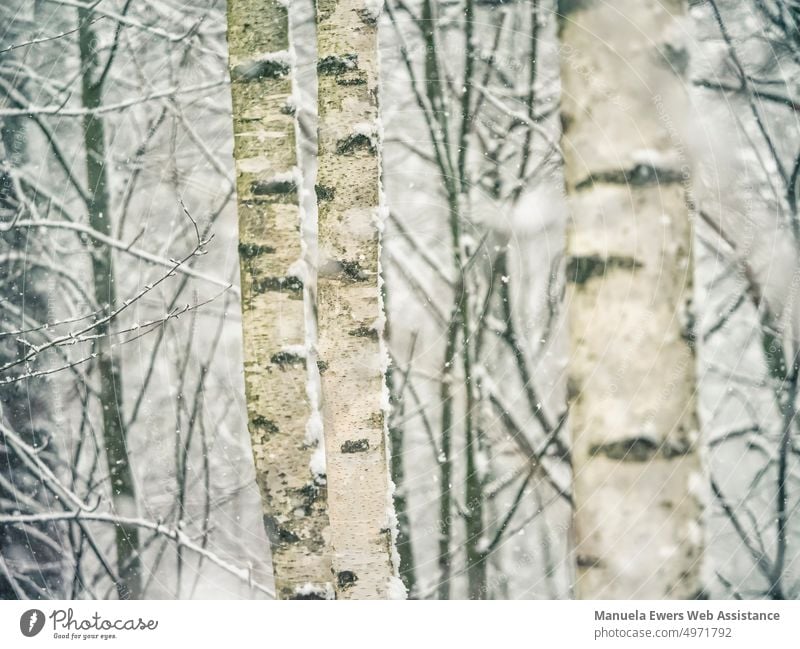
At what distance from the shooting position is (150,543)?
7.13 feet

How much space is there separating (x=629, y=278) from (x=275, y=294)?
2.61 feet

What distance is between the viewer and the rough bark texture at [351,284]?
54.7 inches

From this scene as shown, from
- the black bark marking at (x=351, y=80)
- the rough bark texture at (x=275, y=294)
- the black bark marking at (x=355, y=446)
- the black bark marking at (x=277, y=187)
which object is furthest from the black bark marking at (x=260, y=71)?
the black bark marking at (x=355, y=446)

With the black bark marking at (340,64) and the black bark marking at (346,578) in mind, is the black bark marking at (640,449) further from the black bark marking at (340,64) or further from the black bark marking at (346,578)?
the black bark marking at (340,64)

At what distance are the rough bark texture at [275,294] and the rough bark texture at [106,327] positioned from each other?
3.08ft

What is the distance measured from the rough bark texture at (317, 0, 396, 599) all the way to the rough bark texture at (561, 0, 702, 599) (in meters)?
0.45

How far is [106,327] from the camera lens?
2164mm

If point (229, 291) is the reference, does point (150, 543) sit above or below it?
below

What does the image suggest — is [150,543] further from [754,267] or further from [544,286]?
[754,267]

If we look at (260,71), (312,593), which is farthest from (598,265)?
(312,593)

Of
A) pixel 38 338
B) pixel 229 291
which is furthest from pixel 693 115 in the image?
pixel 38 338

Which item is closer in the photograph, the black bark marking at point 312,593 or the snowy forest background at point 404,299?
the black bark marking at point 312,593
